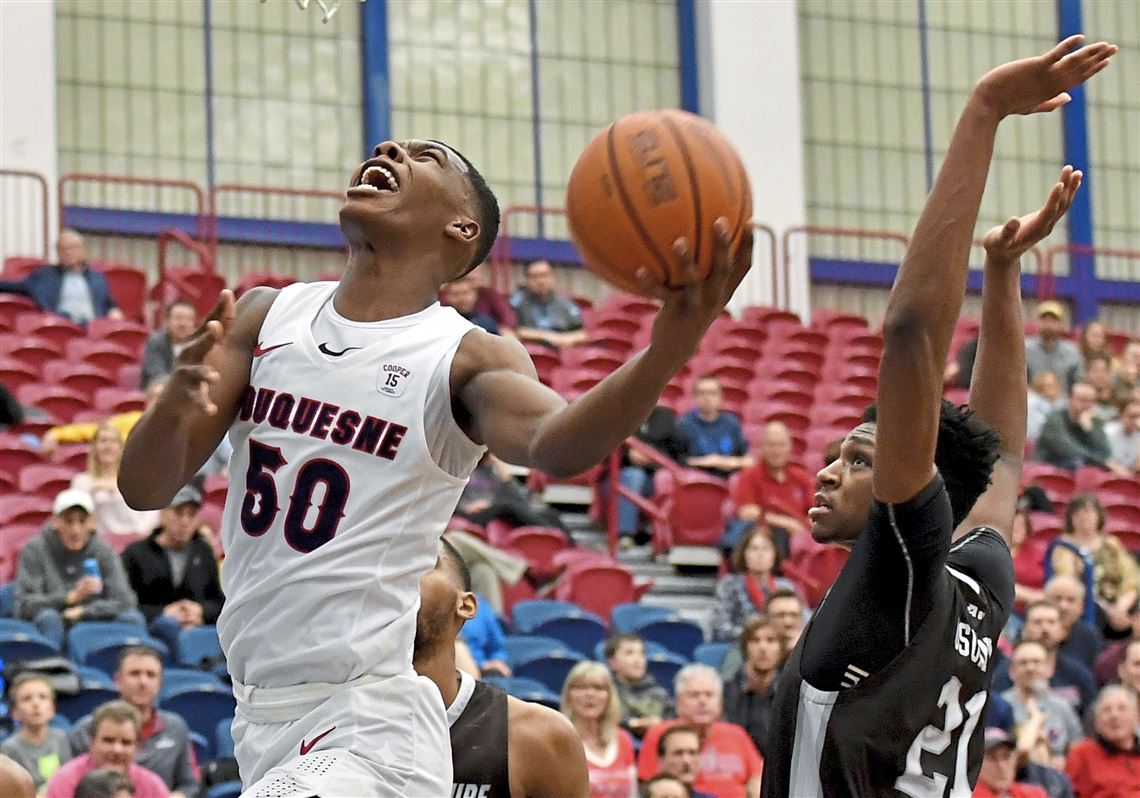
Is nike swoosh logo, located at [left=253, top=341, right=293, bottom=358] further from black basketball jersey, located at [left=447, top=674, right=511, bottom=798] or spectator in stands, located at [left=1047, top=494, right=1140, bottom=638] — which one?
spectator in stands, located at [left=1047, top=494, right=1140, bottom=638]

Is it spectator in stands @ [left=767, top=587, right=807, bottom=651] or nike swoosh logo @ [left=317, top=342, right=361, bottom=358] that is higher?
nike swoosh logo @ [left=317, top=342, right=361, bottom=358]

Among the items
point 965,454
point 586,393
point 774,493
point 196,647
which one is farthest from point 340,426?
point 774,493

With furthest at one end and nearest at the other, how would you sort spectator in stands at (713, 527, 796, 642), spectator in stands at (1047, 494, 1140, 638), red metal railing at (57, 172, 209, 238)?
red metal railing at (57, 172, 209, 238) < spectator in stands at (1047, 494, 1140, 638) < spectator in stands at (713, 527, 796, 642)

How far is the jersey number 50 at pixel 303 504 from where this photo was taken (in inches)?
168

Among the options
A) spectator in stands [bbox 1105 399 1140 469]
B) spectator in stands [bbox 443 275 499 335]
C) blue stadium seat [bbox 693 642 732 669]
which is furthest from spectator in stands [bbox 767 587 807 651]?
spectator in stands [bbox 1105 399 1140 469]

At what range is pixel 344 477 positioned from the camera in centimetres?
428

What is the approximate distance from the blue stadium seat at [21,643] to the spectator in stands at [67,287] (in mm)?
5067

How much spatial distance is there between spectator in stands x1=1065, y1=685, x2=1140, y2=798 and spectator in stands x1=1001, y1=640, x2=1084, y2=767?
0.69 feet

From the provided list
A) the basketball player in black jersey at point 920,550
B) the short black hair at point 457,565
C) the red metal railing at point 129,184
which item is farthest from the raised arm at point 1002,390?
the red metal railing at point 129,184

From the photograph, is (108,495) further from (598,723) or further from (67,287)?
(67,287)

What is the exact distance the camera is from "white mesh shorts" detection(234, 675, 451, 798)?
4.15 m

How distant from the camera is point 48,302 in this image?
14430 mm

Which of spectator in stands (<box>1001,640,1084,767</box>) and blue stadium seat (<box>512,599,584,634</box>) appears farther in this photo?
blue stadium seat (<box>512,599,584,634</box>)

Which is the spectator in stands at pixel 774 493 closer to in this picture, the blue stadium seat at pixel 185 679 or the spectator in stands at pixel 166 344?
the spectator in stands at pixel 166 344
